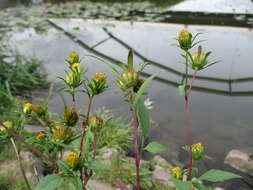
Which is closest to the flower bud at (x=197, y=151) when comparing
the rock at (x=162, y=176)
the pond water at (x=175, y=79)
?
the pond water at (x=175, y=79)

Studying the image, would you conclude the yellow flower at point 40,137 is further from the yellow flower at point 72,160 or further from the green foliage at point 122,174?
the green foliage at point 122,174

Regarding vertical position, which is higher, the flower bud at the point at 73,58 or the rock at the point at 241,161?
the flower bud at the point at 73,58

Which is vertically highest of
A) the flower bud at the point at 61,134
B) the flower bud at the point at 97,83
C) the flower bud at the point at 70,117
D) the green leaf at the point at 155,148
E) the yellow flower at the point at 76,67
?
the yellow flower at the point at 76,67

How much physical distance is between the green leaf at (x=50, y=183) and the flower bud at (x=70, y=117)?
0.60 ft

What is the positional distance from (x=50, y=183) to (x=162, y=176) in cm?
131

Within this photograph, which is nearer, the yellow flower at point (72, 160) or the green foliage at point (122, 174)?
the yellow flower at point (72, 160)

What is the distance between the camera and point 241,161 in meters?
1.98

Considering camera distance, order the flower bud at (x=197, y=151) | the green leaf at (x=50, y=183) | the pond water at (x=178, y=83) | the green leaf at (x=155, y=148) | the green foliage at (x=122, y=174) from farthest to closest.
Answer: the pond water at (x=178, y=83) < the green foliage at (x=122, y=174) < the flower bud at (x=197, y=151) < the green leaf at (x=155, y=148) < the green leaf at (x=50, y=183)

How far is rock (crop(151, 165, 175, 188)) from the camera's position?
5.57 ft

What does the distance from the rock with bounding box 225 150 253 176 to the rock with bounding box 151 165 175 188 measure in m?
0.56

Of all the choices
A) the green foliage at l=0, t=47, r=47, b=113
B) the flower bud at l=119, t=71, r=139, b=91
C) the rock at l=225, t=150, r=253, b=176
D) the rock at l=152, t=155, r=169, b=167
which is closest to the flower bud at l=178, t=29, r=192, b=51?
the flower bud at l=119, t=71, r=139, b=91

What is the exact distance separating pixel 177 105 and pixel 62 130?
85.5 inches

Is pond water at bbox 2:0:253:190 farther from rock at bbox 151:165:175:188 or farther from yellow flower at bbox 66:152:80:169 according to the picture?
yellow flower at bbox 66:152:80:169

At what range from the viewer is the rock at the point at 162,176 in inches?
66.9
